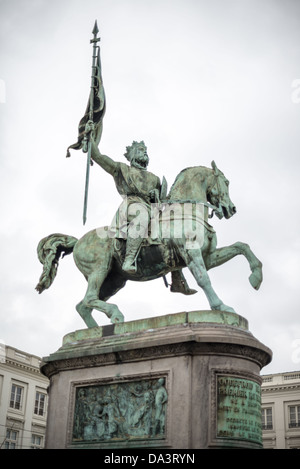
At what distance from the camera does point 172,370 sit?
9672mm

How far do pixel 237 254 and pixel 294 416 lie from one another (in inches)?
1561

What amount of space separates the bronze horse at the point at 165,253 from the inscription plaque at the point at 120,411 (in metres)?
1.49

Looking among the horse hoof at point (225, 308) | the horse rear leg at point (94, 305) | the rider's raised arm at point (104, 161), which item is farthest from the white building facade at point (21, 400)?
the horse hoof at point (225, 308)

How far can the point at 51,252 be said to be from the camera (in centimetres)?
1273

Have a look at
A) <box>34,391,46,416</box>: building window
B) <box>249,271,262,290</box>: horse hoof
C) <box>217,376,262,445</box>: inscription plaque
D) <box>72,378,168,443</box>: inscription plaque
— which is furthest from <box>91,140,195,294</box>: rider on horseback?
<box>34,391,46,416</box>: building window

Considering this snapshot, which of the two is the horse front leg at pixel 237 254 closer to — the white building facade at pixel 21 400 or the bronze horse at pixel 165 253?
the bronze horse at pixel 165 253

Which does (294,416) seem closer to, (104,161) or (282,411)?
(282,411)

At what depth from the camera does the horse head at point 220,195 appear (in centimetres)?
1205

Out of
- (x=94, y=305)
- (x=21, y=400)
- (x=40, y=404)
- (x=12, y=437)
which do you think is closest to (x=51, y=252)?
(x=94, y=305)

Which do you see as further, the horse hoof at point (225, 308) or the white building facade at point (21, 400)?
the white building facade at point (21, 400)

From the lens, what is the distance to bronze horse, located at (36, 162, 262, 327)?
11078 mm
